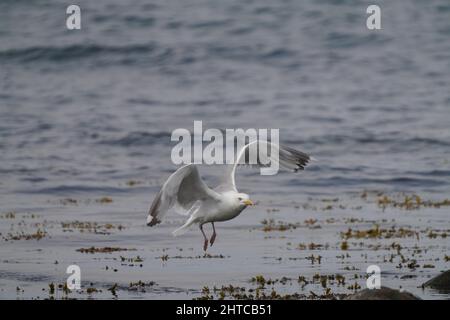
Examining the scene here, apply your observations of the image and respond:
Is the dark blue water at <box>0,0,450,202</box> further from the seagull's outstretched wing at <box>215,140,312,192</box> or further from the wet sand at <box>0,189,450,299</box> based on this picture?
the seagull's outstretched wing at <box>215,140,312,192</box>

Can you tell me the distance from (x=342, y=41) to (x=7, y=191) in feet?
80.9

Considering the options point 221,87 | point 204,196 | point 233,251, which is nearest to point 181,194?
point 204,196

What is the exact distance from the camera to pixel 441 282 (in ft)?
37.8

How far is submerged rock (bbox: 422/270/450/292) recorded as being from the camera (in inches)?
452

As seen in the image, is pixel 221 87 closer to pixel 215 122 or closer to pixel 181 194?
pixel 215 122

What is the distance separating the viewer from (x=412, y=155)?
26766mm

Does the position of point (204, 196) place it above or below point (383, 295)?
above

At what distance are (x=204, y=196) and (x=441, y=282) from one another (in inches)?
114

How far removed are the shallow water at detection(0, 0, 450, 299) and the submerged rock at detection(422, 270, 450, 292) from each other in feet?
0.83

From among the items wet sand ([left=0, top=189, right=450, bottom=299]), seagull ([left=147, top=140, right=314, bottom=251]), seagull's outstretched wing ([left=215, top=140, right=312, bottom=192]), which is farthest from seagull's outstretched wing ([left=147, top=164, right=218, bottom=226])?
wet sand ([left=0, top=189, right=450, bottom=299])

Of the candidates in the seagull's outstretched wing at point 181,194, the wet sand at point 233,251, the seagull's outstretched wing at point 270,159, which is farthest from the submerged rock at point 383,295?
the seagull's outstretched wing at point 270,159

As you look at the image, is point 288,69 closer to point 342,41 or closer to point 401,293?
point 342,41

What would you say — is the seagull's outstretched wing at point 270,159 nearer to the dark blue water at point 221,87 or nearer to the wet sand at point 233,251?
the wet sand at point 233,251

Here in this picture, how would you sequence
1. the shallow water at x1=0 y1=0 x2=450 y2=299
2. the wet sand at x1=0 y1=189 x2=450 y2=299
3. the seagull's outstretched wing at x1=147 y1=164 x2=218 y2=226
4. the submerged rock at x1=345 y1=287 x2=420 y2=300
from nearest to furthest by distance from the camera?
the submerged rock at x1=345 y1=287 x2=420 y2=300 < the seagull's outstretched wing at x1=147 y1=164 x2=218 y2=226 < the wet sand at x1=0 y1=189 x2=450 y2=299 < the shallow water at x1=0 y1=0 x2=450 y2=299
